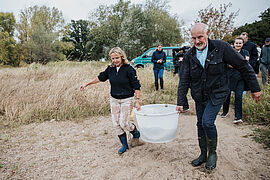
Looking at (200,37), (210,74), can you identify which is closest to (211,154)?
(210,74)

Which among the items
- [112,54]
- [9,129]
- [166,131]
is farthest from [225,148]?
[9,129]

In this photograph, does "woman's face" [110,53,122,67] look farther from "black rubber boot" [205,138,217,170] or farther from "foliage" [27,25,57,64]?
"foliage" [27,25,57,64]

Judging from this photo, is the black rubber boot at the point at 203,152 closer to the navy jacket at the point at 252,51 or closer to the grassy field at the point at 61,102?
the grassy field at the point at 61,102

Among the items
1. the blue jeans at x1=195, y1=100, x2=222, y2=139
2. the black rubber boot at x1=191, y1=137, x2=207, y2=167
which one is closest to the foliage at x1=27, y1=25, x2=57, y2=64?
the black rubber boot at x1=191, y1=137, x2=207, y2=167

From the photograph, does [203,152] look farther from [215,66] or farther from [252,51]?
[252,51]

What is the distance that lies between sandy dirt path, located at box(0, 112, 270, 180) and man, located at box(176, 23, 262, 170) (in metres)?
0.46

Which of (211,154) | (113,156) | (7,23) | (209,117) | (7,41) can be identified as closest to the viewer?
(209,117)

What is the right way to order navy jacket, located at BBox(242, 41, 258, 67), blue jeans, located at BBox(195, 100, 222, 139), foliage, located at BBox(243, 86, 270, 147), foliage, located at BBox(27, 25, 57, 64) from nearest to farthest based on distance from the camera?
1. blue jeans, located at BBox(195, 100, 222, 139)
2. foliage, located at BBox(243, 86, 270, 147)
3. navy jacket, located at BBox(242, 41, 258, 67)
4. foliage, located at BBox(27, 25, 57, 64)

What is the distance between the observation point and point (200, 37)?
2180mm

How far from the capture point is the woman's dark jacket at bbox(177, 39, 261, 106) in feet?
7.22

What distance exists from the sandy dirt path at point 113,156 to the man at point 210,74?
46 cm

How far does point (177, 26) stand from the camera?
2459 cm

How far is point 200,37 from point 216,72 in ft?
1.40

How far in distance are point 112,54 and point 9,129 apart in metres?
3.22
